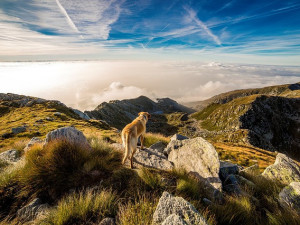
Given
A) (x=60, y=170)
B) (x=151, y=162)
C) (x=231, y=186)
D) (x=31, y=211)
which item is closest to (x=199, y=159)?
(x=231, y=186)

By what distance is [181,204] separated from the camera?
3.79m

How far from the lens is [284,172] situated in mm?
7742

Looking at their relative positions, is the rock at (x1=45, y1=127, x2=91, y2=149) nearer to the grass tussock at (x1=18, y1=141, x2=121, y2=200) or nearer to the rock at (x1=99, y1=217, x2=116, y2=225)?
the grass tussock at (x1=18, y1=141, x2=121, y2=200)

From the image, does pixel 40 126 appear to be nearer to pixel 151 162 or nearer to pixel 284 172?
pixel 151 162

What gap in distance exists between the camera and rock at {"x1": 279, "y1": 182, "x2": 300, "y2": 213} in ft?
17.1

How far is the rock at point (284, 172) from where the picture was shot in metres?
7.43

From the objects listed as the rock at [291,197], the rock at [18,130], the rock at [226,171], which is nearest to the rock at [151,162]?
the rock at [226,171]

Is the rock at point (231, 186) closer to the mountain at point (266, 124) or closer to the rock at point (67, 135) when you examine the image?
the rock at point (67, 135)

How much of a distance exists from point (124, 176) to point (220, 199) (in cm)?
395

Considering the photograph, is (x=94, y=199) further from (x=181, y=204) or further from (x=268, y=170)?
(x=268, y=170)

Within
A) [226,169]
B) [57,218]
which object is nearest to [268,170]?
[226,169]

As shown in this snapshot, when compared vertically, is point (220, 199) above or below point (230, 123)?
above

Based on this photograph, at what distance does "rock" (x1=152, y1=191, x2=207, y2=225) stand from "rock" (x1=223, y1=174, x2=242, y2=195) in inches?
163

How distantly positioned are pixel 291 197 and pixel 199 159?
11.7 feet
